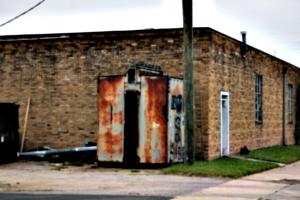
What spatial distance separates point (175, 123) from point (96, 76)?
4495mm

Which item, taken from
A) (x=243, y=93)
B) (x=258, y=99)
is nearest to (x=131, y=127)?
(x=243, y=93)

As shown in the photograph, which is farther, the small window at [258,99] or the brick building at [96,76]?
the small window at [258,99]

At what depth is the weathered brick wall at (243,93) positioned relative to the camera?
17.7m

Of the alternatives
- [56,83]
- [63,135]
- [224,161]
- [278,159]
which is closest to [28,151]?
[63,135]

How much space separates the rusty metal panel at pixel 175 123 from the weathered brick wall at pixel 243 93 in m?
1.73

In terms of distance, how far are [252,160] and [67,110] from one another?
701 cm

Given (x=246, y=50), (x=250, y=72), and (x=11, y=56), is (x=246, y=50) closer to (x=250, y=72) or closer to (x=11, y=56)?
(x=250, y=72)

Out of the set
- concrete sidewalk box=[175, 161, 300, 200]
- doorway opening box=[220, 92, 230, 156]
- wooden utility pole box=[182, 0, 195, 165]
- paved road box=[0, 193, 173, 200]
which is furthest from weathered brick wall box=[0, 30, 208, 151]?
paved road box=[0, 193, 173, 200]

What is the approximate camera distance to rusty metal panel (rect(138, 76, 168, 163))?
14992mm

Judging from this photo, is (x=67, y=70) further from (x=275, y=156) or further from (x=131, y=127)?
(x=275, y=156)

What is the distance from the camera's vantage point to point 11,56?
19.9 m

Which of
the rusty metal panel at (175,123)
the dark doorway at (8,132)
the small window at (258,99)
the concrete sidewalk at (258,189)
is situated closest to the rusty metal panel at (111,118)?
the rusty metal panel at (175,123)

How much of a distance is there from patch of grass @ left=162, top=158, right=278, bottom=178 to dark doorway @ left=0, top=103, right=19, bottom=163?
563 cm

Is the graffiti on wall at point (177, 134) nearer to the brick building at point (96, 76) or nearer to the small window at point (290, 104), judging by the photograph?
the brick building at point (96, 76)
